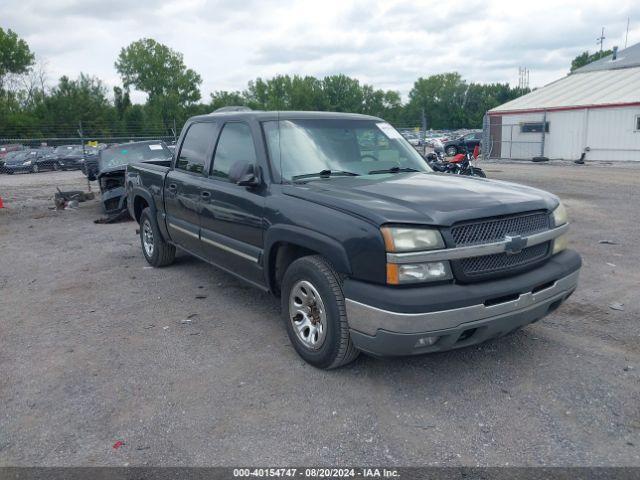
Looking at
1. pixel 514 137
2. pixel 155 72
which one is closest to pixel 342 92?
pixel 155 72

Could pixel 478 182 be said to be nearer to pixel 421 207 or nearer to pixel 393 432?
pixel 421 207

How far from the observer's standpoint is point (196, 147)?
17.7ft

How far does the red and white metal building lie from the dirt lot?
21544mm

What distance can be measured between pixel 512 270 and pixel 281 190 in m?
1.75

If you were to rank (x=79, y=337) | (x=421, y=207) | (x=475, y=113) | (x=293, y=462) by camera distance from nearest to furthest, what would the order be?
(x=293, y=462) < (x=421, y=207) < (x=79, y=337) < (x=475, y=113)

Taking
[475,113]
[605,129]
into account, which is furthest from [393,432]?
[475,113]

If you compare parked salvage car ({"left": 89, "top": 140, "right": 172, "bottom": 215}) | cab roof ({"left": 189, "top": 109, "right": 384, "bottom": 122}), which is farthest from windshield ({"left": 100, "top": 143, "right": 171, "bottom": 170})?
cab roof ({"left": 189, "top": 109, "right": 384, "bottom": 122})

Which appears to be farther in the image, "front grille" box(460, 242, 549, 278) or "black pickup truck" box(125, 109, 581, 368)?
"front grille" box(460, 242, 549, 278)

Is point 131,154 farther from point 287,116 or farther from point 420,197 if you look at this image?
point 420,197

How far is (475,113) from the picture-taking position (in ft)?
329

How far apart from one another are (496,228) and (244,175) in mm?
1918

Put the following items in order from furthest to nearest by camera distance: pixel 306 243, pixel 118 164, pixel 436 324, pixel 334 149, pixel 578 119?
pixel 578 119 < pixel 118 164 < pixel 334 149 < pixel 306 243 < pixel 436 324

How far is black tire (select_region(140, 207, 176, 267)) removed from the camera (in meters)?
6.46

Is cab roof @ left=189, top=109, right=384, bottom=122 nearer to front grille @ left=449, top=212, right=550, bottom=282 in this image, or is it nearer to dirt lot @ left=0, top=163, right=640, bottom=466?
dirt lot @ left=0, top=163, right=640, bottom=466
